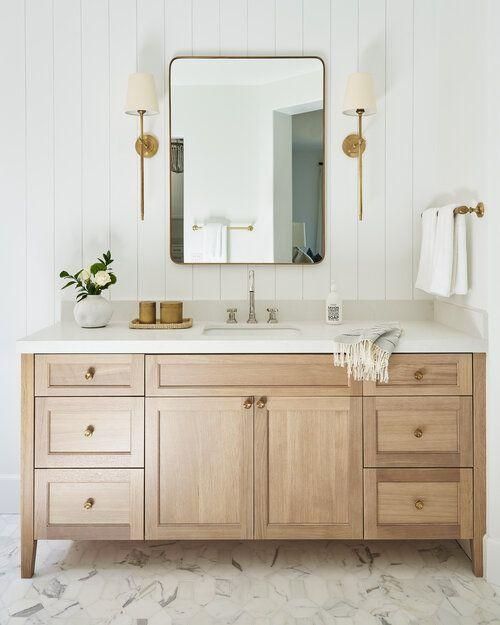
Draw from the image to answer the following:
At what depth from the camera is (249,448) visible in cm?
225

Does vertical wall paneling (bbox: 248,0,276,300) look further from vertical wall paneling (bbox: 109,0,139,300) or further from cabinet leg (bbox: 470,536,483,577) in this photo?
cabinet leg (bbox: 470,536,483,577)

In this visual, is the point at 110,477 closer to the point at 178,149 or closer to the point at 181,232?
the point at 181,232

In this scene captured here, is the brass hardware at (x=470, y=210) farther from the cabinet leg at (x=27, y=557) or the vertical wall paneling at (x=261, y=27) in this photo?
the cabinet leg at (x=27, y=557)

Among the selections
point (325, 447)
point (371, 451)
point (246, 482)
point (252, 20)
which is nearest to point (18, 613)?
point (246, 482)

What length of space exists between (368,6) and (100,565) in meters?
2.57

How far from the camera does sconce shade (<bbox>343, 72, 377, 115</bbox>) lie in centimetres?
263

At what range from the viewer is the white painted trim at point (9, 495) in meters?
2.80

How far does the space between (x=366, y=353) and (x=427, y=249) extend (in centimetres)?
69

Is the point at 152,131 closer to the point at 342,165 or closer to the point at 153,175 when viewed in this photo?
the point at 153,175

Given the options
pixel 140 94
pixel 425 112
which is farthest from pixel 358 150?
pixel 140 94

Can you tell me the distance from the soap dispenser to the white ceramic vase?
919 millimetres

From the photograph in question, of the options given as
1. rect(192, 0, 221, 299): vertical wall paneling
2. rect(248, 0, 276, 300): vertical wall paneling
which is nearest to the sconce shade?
rect(248, 0, 276, 300): vertical wall paneling

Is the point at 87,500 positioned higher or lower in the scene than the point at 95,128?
lower

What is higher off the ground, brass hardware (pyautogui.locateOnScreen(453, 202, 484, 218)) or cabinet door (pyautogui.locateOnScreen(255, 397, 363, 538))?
brass hardware (pyautogui.locateOnScreen(453, 202, 484, 218))
